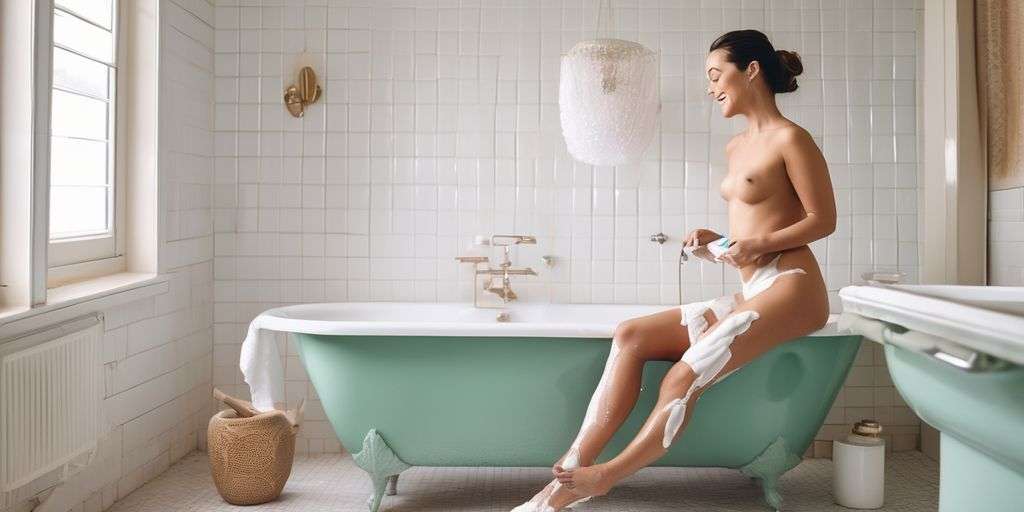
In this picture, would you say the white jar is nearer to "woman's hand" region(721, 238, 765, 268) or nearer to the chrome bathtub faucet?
"woman's hand" region(721, 238, 765, 268)

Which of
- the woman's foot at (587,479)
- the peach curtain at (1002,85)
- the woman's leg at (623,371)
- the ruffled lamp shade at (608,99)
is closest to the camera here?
the woman's foot at (587,479)

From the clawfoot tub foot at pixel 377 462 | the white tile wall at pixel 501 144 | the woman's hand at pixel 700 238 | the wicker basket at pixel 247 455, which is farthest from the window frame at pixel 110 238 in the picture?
the woman's hand at pixel 700 238

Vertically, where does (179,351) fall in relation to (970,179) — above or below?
below

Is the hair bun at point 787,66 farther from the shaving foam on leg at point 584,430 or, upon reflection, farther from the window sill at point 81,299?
the window sill at point 81,299

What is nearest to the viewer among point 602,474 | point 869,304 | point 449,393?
point 869,304

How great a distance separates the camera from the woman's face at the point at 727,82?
2.84 m

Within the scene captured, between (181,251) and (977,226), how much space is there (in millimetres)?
3150

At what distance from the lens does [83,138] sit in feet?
9.79

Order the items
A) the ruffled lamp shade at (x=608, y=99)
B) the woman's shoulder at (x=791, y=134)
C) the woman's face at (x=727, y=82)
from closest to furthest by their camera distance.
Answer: the woman's shoulder at (x=791, y=134) → the woman's face at (x=727, y=82) → the ruffled lamp shade at (x=608, y=99)

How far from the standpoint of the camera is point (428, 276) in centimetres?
383

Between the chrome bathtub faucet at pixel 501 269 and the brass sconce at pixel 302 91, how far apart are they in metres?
0.95

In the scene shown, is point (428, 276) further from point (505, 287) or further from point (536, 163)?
point (536, 163)

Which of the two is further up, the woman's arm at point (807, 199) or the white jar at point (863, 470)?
the woman's arm at point (807, 199)

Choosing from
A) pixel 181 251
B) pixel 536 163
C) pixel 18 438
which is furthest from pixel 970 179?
pixel 18 438
